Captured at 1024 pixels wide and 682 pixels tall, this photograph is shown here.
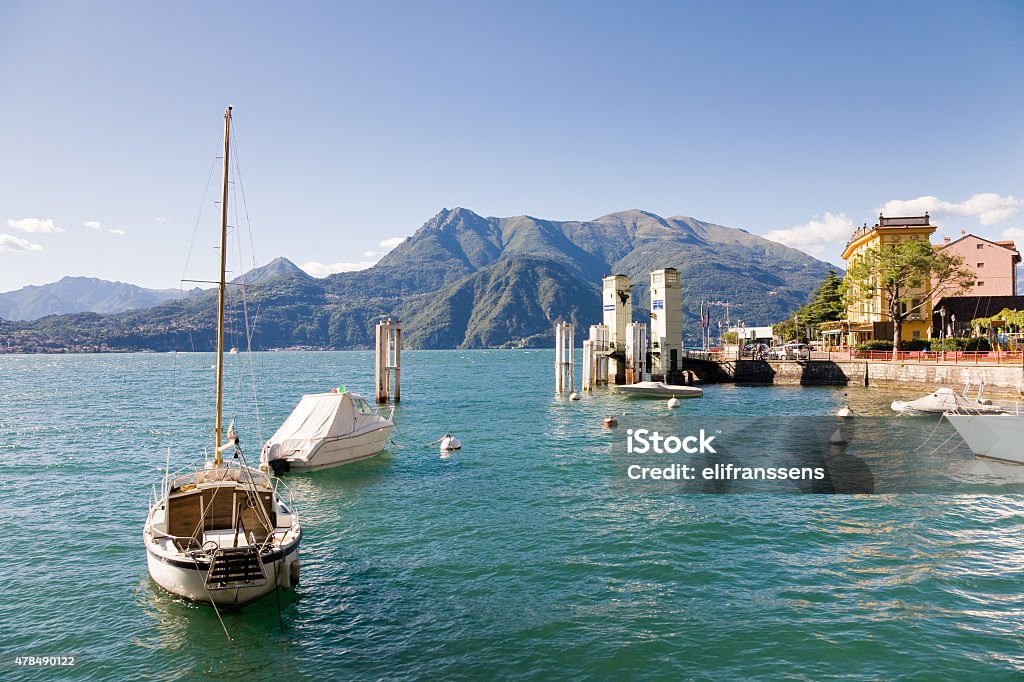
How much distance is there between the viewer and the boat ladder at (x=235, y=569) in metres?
13.9

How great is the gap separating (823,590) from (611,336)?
56.5 m

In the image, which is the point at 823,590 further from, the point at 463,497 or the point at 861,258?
the point at 861,258

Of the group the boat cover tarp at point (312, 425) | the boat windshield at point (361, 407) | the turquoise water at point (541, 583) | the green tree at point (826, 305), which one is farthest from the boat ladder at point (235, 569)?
the green tree at point (826, 305)

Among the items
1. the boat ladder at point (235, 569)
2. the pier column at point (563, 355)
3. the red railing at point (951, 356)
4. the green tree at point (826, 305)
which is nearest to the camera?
the boat ladder at point (235, 569)

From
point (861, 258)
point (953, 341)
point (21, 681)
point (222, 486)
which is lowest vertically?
point (21, 681)

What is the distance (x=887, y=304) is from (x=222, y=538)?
82.0 metres

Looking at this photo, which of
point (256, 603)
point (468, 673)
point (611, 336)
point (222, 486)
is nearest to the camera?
point (468, 673)

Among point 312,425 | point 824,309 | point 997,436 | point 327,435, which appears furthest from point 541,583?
point 824,309

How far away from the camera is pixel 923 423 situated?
41.2 meters

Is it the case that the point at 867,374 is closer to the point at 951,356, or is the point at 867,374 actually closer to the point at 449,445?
the point at 951,356

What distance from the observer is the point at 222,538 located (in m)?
15.6

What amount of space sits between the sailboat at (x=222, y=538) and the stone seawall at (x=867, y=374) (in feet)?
186

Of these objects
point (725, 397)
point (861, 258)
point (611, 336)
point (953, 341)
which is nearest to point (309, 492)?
point (725, 397)

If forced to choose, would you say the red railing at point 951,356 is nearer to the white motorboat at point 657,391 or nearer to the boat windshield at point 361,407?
the white motorboat at point 657,391
